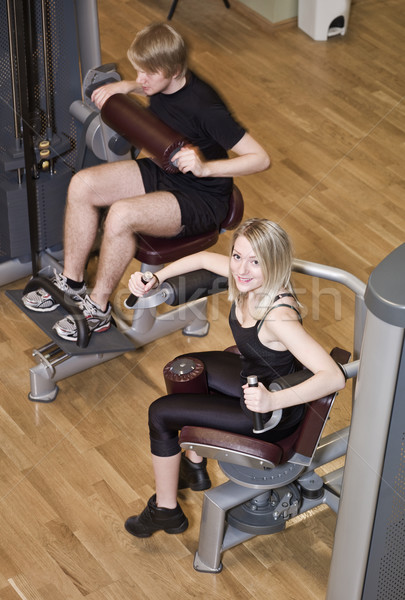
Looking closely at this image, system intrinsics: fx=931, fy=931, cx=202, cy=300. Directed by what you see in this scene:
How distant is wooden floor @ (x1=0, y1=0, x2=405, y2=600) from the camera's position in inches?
98.9

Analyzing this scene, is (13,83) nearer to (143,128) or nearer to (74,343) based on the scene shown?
(143,128)

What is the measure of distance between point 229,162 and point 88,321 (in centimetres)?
69

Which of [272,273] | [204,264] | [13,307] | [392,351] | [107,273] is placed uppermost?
[392,351]

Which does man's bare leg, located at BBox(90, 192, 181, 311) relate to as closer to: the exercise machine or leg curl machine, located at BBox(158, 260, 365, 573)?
the exercise machine

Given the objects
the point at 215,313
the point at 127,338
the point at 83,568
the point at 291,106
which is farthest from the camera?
the point at 291,106

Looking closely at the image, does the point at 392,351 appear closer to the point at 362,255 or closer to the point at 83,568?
the point at 83,568

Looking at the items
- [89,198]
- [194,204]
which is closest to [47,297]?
[89,198]

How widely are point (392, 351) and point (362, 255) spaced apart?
2.08 meters

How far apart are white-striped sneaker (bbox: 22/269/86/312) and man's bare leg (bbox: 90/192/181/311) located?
18 cm

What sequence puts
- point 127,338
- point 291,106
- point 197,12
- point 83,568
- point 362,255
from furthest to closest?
1. point 197,12
2. point 291,106
3. point 362,255
4. point 127,338
5. point 83,568

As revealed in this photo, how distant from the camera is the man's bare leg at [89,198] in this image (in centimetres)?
294

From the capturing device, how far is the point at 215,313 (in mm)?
3434

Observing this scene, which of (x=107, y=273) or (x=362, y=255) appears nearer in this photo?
(x=107, y=273)

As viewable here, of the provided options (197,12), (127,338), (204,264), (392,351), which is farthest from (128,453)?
(197,12)
